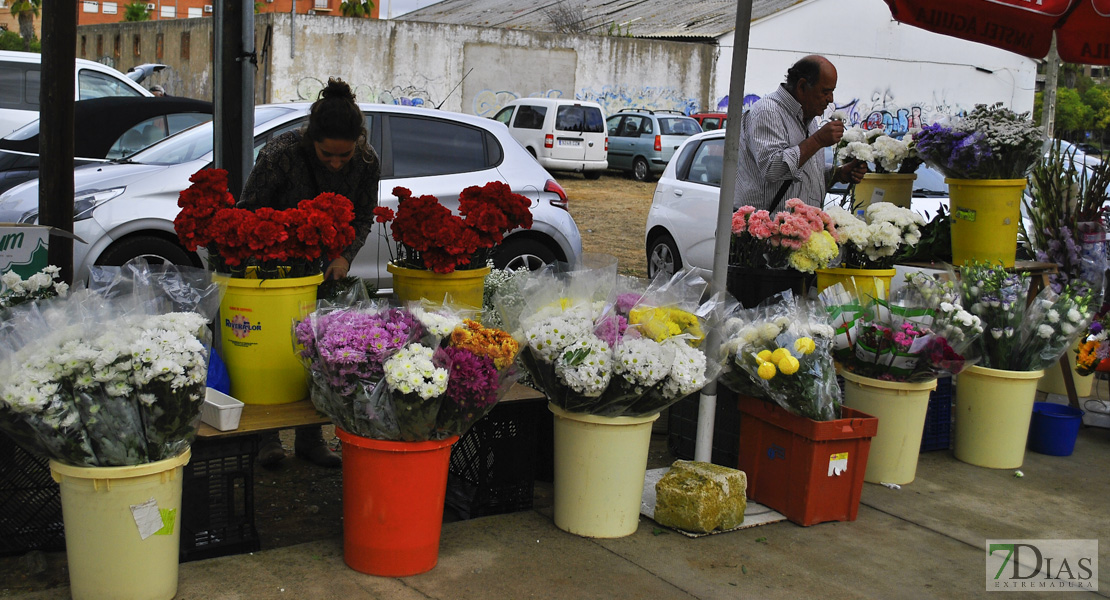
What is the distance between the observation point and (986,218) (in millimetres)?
5309

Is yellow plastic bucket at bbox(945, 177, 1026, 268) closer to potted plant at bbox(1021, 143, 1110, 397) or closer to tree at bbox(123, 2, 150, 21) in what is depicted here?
potted plant at bbox(1021, 143, 1110, 397)

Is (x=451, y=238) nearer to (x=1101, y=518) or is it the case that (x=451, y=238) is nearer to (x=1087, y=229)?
(x=1101, y=518)

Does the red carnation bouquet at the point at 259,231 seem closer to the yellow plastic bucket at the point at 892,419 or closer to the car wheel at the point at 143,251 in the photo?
the yellow plastic bucket at the point at 892,419

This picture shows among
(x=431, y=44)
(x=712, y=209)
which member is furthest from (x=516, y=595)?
(x=431, y=44)

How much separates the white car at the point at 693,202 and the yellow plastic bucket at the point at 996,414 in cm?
354

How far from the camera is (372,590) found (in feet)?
10.6

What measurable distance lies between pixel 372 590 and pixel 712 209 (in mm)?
6019

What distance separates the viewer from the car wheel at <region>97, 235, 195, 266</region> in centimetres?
629

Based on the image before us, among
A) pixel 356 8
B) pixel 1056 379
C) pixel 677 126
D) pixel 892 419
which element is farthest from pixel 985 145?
pixel 356 8

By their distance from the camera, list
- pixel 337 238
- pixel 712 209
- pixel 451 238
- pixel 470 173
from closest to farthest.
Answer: pixel 337 238 → pixel 451 238 → pixel 470 173 → pixel 712 209

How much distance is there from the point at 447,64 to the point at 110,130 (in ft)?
61.5

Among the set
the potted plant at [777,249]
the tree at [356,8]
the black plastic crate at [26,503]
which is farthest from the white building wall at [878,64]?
the black plastic crate at [26,503]

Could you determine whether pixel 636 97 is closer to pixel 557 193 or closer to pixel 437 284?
pixel 557 193

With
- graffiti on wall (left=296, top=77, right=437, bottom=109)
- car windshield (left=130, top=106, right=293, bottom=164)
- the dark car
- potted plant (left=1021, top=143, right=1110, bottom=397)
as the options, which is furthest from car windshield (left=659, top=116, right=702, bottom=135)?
potted plant (left=1021, top=143, right=1110, bottom=397)
